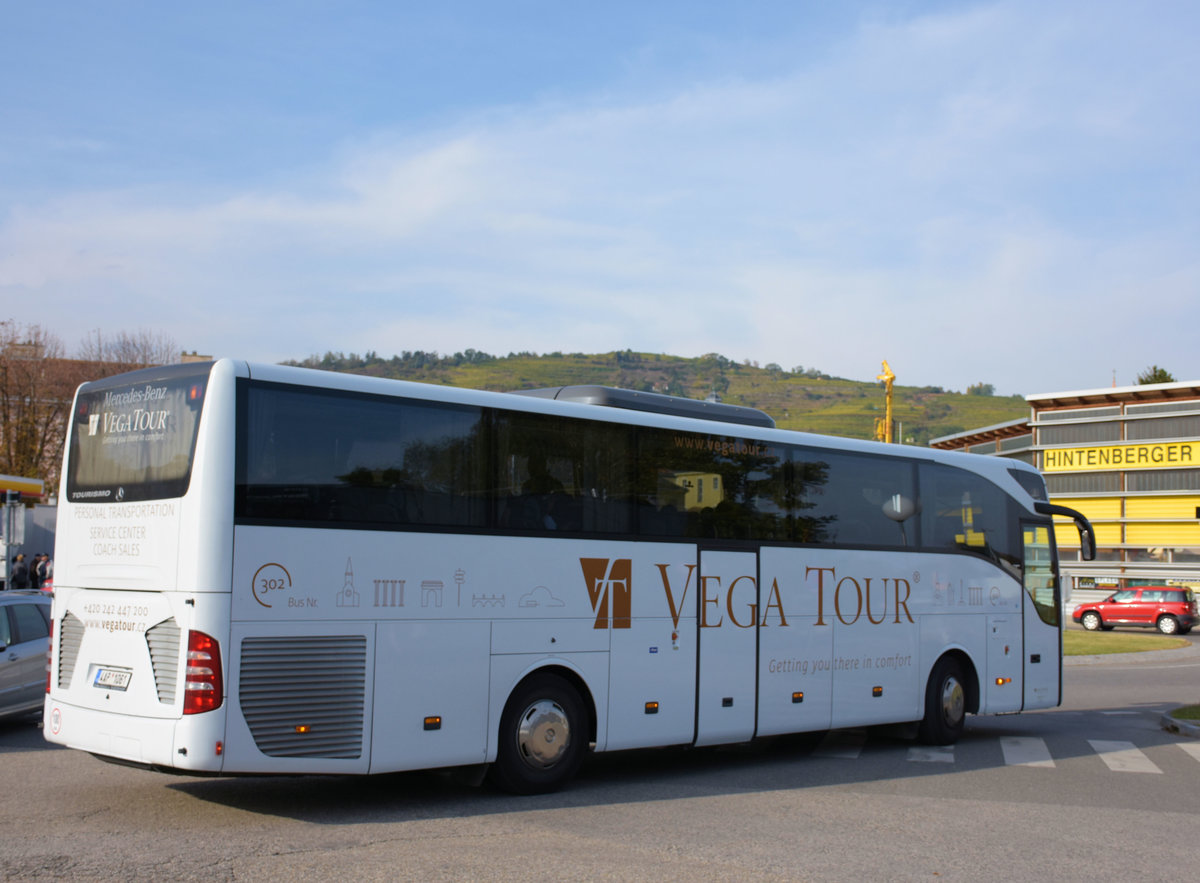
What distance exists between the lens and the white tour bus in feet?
25.5

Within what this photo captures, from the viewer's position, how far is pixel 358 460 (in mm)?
8391

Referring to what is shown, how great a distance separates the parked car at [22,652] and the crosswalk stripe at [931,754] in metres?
9.39

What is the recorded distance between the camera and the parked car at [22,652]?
12234mm

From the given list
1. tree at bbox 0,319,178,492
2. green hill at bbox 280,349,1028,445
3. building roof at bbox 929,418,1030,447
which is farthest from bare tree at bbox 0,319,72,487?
green hill at bbox 280,349,1028,445

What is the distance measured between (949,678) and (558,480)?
6498 millimetres

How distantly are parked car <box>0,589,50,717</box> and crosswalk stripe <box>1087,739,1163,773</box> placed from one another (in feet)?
37.1

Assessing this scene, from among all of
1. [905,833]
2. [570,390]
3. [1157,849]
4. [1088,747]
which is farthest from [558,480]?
[1088,747]

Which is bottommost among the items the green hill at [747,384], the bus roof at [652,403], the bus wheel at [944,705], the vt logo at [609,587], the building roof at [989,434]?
the bus wheel at [944,705]

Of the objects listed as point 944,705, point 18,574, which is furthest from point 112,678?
point 18,574

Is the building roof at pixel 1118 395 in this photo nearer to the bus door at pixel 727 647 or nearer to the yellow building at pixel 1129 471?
the yellow building at pixel 1129 471

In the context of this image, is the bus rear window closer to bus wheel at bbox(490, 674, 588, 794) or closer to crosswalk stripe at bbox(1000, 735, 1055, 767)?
bus wheel at bbox(490, 674, 588, 794)

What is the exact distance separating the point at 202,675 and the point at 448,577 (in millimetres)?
2007

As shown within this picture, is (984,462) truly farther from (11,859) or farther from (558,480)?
(11,859)

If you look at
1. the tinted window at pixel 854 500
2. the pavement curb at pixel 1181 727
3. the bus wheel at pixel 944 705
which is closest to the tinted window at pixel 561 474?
the tinted window at pixel 854 500
